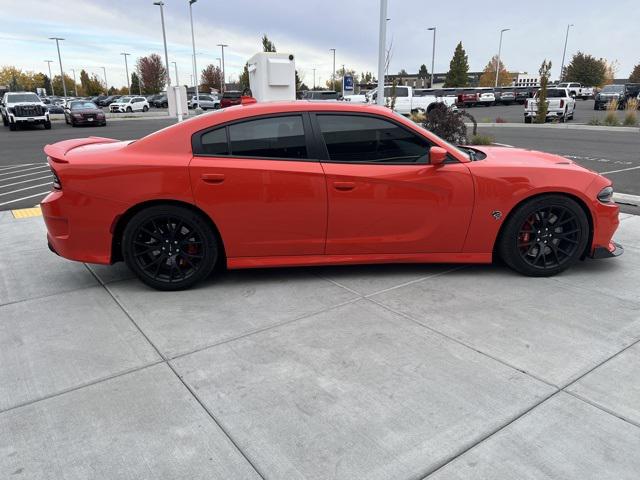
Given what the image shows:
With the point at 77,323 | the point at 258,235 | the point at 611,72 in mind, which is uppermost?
the point at 611,72

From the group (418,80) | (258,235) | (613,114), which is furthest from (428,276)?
(418,80)

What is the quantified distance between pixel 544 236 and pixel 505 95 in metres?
47.6

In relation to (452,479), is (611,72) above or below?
above

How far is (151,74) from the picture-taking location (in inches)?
3497

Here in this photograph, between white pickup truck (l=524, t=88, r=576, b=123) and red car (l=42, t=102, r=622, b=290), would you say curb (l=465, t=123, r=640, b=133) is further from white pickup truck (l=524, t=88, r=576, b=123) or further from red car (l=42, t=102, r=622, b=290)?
red car (l=42, t=102, r=622, b=290)

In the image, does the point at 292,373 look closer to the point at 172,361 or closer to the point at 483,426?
the point at 172,361

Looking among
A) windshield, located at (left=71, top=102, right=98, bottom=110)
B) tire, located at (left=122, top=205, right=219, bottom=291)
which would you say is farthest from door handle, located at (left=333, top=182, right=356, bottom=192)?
windshield, located at (left=71, top=102, right=98, bottom=110)

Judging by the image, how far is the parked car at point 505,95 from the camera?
46.9 metres

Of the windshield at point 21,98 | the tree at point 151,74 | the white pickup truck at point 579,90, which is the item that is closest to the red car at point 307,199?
the windshield at point 21,98

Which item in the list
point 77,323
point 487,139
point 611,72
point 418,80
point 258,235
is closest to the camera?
point 77,323

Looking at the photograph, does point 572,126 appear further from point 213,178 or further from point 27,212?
point 213,178

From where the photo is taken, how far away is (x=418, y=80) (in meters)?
97.8

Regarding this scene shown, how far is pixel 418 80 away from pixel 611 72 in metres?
33.6

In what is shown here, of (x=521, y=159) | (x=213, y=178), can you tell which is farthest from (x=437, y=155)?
(x=213, y=178)
